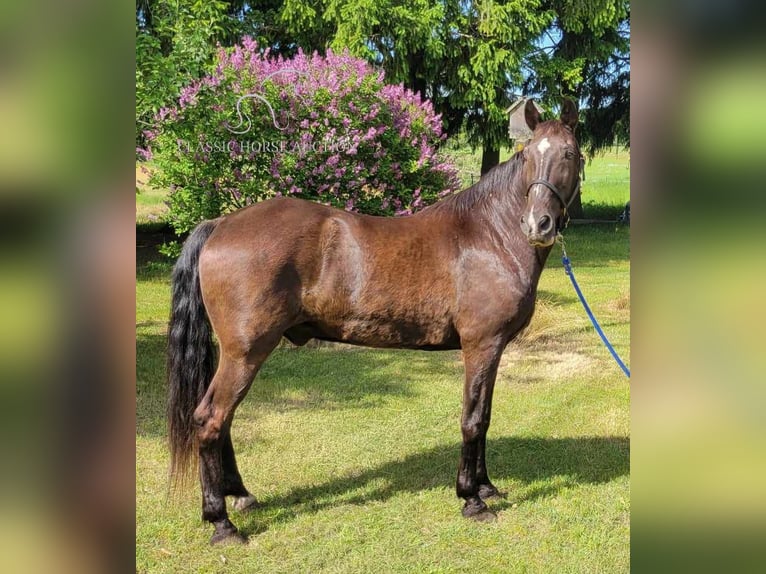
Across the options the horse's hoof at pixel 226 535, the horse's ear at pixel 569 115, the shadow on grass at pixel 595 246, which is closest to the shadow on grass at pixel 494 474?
the horse's hoof at pixel 226 535

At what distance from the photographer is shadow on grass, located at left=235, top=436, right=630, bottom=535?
374 centimetres

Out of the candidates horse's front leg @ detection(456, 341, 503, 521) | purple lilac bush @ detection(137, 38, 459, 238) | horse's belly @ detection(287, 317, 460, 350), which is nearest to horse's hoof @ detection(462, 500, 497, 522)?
horse's front leg @ detection(456, 341, 503, 521)

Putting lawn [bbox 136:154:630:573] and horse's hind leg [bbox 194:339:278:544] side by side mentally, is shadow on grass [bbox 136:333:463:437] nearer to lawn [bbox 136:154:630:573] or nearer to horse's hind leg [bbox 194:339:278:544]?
lawn [bbox 136:154:630:573]

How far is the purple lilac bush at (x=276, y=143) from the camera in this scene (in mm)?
7453

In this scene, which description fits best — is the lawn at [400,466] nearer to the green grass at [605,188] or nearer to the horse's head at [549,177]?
the horse's head at [549,177]

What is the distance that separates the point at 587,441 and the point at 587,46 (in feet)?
47.6

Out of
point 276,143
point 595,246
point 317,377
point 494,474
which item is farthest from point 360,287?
point 595,246

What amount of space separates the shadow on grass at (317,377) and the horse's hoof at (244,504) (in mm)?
1441

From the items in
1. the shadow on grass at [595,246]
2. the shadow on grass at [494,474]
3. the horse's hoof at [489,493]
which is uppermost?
the horse's hoof at [489,493]

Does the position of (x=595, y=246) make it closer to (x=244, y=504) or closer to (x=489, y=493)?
(x=489, y=493)
